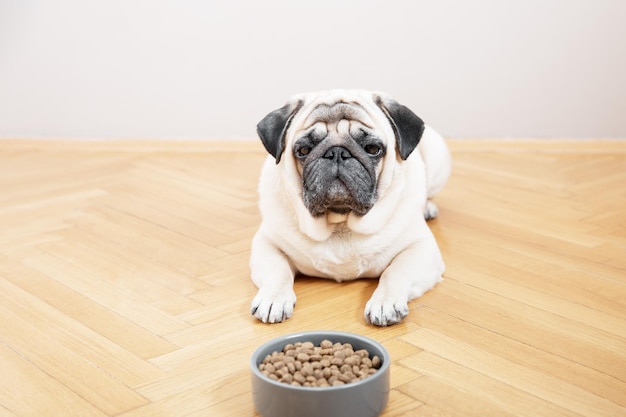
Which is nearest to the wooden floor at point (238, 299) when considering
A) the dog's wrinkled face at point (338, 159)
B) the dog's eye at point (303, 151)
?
the dog's wrinkled face at point (338, 159)

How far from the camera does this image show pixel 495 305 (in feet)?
7.02

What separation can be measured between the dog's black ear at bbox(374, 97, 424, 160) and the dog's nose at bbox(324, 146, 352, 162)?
162mm

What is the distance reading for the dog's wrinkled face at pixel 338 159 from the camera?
2.08 metres

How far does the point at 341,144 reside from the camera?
210 cm

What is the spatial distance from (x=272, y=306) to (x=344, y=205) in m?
0.33

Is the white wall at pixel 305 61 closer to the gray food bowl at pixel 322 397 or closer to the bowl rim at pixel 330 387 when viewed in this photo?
the bowl rim at pixel 330 387

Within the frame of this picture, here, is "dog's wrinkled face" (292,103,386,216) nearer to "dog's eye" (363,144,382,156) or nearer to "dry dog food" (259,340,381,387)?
"dog's eye" (363,144,382,156)

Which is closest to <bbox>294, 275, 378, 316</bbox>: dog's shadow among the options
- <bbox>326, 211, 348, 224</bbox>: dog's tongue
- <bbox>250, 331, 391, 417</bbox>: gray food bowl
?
<bbox>326, 211, 348, 224</bbox>: dog's tongue

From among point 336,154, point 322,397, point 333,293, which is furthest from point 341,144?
point 322,397

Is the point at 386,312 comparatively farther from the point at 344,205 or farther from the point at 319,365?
the point at 319,365

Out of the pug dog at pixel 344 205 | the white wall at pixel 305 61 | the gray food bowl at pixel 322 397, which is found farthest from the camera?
the white wall at pixel 305 61

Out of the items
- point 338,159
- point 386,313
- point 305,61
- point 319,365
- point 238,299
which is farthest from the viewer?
point 305,61

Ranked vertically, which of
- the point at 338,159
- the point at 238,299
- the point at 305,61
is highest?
the point at 305,61

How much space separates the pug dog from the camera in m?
2.09
